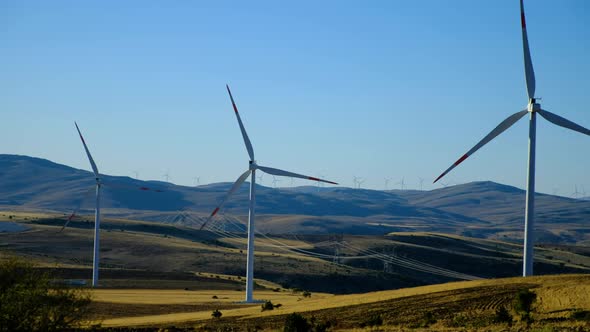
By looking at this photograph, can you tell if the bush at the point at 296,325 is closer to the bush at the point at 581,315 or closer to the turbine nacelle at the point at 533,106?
the bush at the point at 581,315

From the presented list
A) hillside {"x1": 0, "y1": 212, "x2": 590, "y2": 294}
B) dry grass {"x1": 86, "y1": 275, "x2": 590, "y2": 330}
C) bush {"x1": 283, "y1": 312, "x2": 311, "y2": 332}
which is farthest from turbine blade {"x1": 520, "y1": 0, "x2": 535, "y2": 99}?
hillside {"x1": 0, "y1": 212, "x2": 590, "y2": 294}

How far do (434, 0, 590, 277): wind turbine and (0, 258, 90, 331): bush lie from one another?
2008 cm

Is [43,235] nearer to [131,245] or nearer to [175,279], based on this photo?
[131,245]

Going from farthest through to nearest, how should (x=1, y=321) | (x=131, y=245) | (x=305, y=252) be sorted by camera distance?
(x=305, y=252) → (x=131, y=245) → (x=1, y=321)

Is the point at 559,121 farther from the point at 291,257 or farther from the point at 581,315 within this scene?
the point at 291,257

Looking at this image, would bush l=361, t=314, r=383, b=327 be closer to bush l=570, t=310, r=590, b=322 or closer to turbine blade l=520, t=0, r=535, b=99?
bush l=570, t=310, r=590, b=322

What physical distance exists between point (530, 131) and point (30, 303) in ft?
96.4

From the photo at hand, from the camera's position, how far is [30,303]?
34.0m

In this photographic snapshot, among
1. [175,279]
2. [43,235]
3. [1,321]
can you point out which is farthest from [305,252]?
[1,321]

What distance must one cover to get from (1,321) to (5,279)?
5.65 meters

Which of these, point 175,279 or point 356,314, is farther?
point 175,279

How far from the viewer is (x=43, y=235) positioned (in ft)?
456

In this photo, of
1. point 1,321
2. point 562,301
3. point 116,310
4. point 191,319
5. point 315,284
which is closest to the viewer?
point 1,321

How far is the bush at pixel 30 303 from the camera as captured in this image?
109ft
